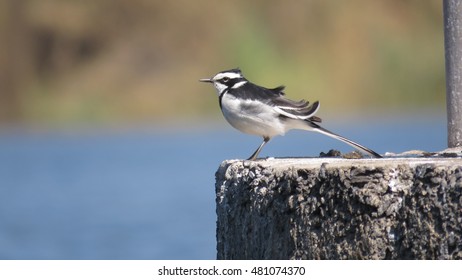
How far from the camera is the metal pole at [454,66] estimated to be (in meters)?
7.41

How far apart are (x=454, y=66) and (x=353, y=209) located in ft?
6.71

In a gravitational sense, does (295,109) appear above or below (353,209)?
above

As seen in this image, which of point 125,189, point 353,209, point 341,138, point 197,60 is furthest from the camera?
point 197,60

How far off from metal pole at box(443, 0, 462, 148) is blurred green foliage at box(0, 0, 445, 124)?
49915 mm

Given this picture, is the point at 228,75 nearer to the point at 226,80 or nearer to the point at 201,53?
the point at 226,80

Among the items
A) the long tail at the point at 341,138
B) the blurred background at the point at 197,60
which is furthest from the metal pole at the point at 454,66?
the blurred background at the point at 197,60

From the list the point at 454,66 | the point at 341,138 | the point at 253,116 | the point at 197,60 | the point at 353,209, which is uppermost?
the point at 197,60

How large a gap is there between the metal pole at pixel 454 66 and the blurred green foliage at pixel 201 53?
49.9 m

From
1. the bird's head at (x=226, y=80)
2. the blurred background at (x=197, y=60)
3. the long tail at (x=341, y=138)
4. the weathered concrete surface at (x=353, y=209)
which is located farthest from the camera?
the blurred background at (x=197, y=60)

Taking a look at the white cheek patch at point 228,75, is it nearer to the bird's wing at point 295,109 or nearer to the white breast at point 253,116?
the white breast at point 253,116

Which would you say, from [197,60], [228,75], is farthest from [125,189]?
[197,60]

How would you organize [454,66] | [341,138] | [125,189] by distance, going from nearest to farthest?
1. [341,138]
2. [454,66]
3. [125,189]

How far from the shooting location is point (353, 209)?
5.73 m

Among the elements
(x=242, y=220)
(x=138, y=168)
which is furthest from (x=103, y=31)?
(x=242, y=220)
